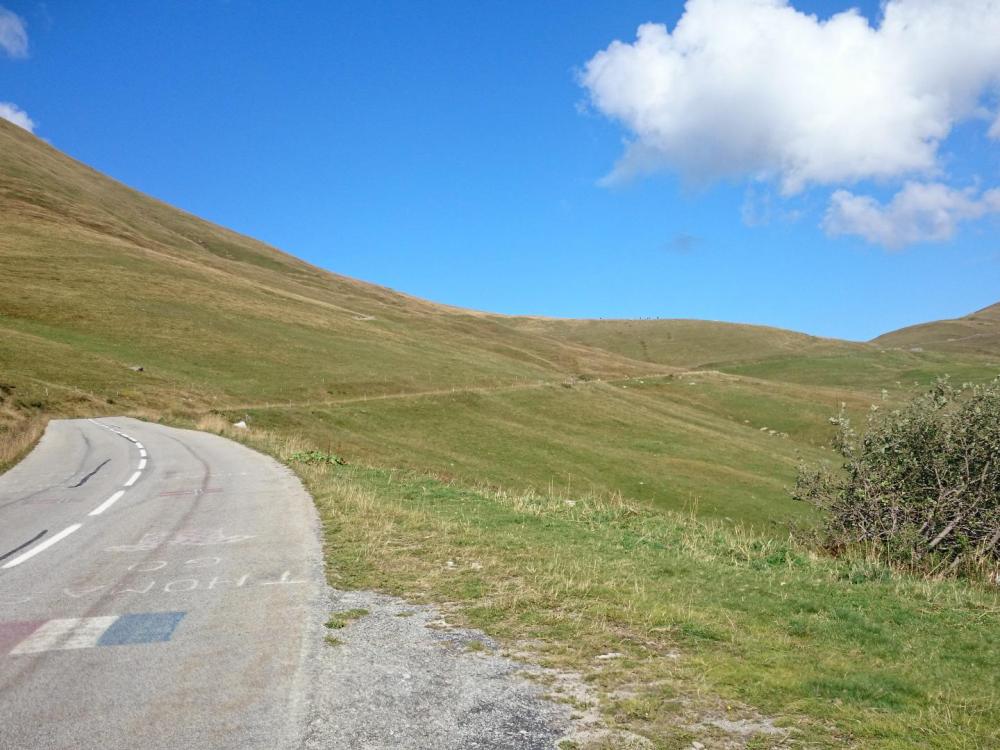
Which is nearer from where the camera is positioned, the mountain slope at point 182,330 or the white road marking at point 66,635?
the white road marking at point 66,635

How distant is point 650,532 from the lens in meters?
16.4

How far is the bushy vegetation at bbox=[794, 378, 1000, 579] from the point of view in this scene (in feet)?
54.7

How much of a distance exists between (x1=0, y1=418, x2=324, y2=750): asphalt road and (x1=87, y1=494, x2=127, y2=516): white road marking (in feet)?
0.15

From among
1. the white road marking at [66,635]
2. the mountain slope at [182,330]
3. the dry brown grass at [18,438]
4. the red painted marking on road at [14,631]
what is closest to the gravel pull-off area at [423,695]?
the white road marking at [66,635]

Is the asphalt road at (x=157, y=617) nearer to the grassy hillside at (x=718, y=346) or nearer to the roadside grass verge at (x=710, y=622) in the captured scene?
the roadside grass verge at (x=710, y=622)

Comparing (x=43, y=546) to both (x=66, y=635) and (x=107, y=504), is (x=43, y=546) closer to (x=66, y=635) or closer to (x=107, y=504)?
(x=107, y=504)

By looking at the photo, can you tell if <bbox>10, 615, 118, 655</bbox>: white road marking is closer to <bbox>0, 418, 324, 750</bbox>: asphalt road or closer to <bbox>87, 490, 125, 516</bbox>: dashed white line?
<bbox>0, 418, 324, 750</bbox>: asphalt road

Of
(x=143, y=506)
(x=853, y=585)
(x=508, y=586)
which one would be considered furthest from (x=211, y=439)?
(x=853, y=585)

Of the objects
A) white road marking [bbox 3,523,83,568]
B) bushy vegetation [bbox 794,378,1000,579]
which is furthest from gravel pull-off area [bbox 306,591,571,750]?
bushy vegetation [bbox 794,378,1000,579]

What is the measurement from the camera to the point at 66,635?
313 inches

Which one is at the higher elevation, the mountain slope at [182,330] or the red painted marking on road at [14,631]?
the mountain slope at [182,330]

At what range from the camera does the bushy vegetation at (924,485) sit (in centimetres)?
1667

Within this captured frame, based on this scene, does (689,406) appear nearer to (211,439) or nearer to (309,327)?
(309,327)

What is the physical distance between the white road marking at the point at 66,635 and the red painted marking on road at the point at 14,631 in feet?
0.26
